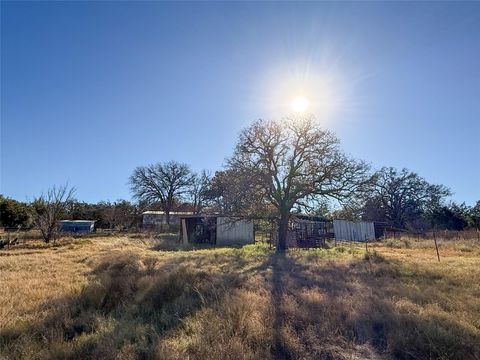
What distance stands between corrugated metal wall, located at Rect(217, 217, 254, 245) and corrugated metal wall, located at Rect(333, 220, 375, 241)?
439 inches

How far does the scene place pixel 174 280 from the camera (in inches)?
329

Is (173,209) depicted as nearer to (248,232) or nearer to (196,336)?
(248,232)

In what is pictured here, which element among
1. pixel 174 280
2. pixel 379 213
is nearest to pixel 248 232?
pixel 174 280

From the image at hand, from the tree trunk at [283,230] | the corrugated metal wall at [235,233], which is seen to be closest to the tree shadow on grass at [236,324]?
the tree trunk at [283,230]

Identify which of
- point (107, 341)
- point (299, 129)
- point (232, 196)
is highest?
point (299, 129)

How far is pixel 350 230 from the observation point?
3797 cm

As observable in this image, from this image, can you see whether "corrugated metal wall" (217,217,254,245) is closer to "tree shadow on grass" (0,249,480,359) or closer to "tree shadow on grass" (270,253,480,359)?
"tree shadow on grass" (0,249,480,359)

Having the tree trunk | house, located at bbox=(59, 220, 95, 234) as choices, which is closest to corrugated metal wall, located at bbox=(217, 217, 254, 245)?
the tree trunk

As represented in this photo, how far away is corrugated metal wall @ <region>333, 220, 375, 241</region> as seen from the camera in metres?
37.0

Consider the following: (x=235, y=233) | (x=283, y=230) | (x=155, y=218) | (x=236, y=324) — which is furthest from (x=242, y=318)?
(x=155, y=218)

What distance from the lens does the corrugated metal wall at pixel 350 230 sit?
37.0m

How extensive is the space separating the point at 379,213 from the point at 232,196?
43.8 meters

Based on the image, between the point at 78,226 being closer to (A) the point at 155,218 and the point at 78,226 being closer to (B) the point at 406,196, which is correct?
(A) the point at 155,218

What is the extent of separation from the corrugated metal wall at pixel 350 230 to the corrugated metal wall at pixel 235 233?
11.2 m
